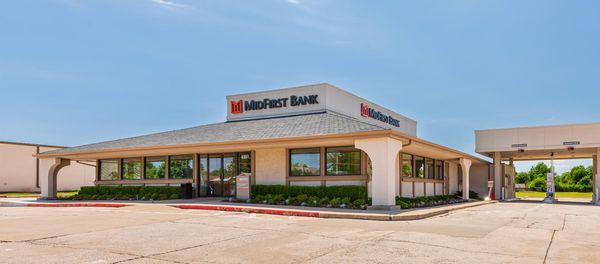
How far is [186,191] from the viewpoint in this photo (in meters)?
25.6

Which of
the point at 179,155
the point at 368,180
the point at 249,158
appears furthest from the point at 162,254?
the point at 179,155

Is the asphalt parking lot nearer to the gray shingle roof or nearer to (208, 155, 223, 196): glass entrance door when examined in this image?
the gray shingle roof

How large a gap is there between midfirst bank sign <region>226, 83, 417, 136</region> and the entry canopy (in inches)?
357

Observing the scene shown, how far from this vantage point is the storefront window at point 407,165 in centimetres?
2445

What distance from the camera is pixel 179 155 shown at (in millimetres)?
27078

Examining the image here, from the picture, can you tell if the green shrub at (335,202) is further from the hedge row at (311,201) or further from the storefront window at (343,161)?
the storefront window at (343,161)

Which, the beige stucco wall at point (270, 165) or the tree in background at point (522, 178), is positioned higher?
the beige stucco wall at point (270, 165)

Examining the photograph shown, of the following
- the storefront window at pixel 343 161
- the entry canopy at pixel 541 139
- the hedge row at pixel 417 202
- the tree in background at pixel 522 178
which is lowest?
the tree in background at pixel 522 178

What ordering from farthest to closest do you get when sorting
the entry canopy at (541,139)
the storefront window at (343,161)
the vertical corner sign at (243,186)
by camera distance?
the entry canopy at (541,139), the vertical corner sign at (243,186), the storefront window at (343,161)

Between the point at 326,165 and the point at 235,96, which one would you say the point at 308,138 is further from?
the point at 235,96

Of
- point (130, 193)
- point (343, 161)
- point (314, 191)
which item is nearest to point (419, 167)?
point (343, 161)

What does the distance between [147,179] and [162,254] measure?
20204 mm

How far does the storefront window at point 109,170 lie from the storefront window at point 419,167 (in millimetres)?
17052

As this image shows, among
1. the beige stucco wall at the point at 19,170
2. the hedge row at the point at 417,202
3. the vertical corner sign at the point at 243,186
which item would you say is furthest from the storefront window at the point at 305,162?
the beige stucco wall at the point at 19,170
